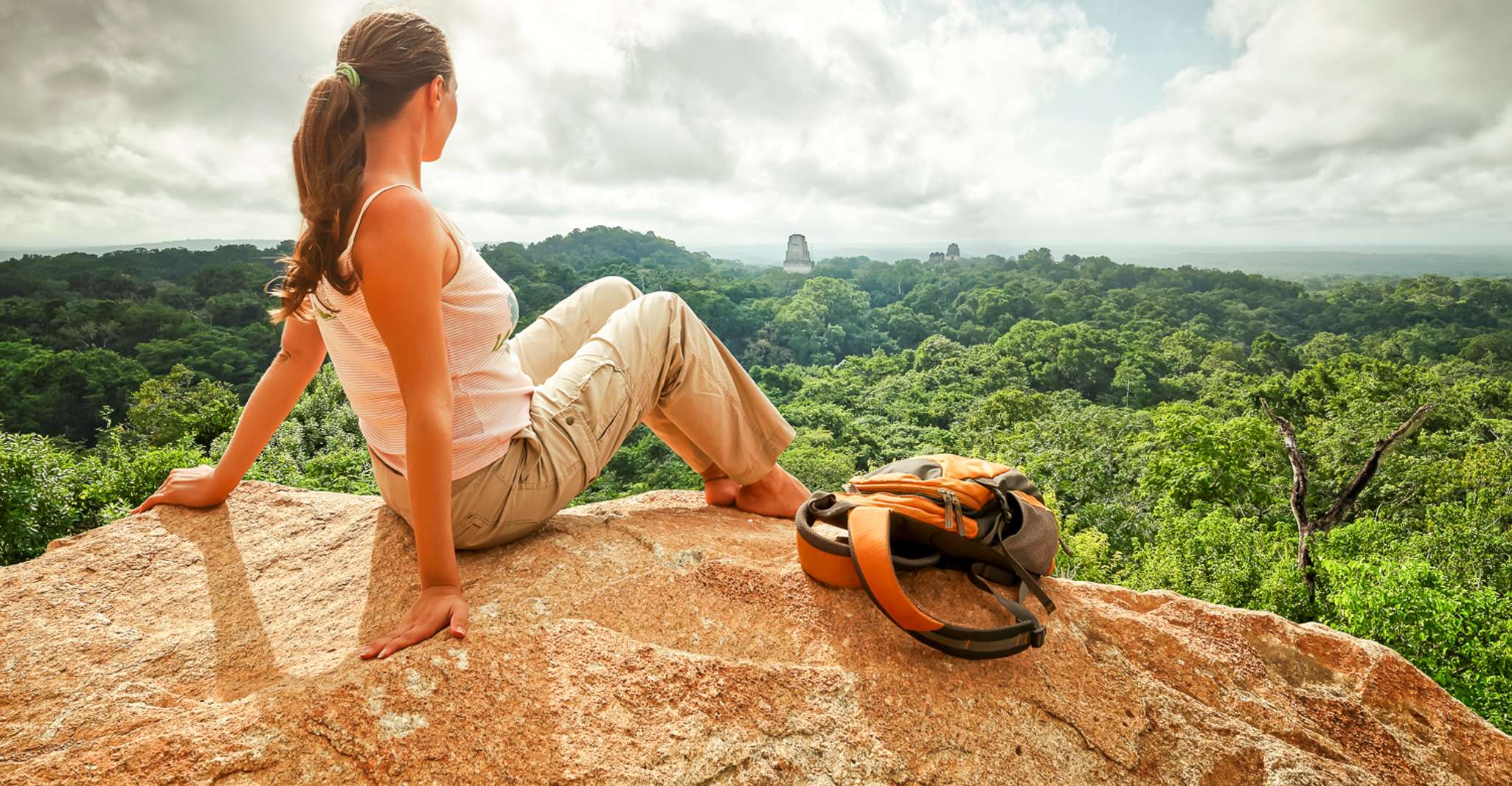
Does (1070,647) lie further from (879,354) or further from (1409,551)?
(879,354)

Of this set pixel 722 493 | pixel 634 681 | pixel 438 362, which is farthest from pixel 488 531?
pixel 722 493

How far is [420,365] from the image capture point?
1.54 m

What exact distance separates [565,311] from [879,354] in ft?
158

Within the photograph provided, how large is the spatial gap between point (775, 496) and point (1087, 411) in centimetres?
2967

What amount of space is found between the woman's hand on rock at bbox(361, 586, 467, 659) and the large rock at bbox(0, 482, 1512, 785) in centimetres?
3

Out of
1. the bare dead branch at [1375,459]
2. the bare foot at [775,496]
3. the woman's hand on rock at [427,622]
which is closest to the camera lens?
the woman's hand on rock at [427,622]

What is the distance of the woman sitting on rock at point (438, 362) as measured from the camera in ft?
5.02

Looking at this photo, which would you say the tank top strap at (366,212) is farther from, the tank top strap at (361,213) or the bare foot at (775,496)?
the bare foot at (775,496)

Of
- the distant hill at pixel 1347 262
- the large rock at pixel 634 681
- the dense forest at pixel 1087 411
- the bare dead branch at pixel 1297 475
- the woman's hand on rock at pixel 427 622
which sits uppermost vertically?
the distant hill at pixel 1347 262

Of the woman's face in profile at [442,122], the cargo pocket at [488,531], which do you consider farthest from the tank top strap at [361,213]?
the cargo pocket at [488,531]

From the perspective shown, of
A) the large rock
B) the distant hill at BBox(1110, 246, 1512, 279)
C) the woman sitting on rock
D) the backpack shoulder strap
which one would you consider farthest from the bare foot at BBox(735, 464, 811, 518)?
the distant hill at BBox(1110, 246, 1512, 279)

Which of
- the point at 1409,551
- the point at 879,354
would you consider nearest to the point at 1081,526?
the point at 1409,551

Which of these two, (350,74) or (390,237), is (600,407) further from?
(350,74)

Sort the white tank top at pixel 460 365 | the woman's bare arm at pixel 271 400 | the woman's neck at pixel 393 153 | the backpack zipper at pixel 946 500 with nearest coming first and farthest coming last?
the woman's neck at pixel 393 153
the white tank top at pixel 460 365
the backpack zipper at pixel 946 500
the woman's bare arm at pixel 271 400
